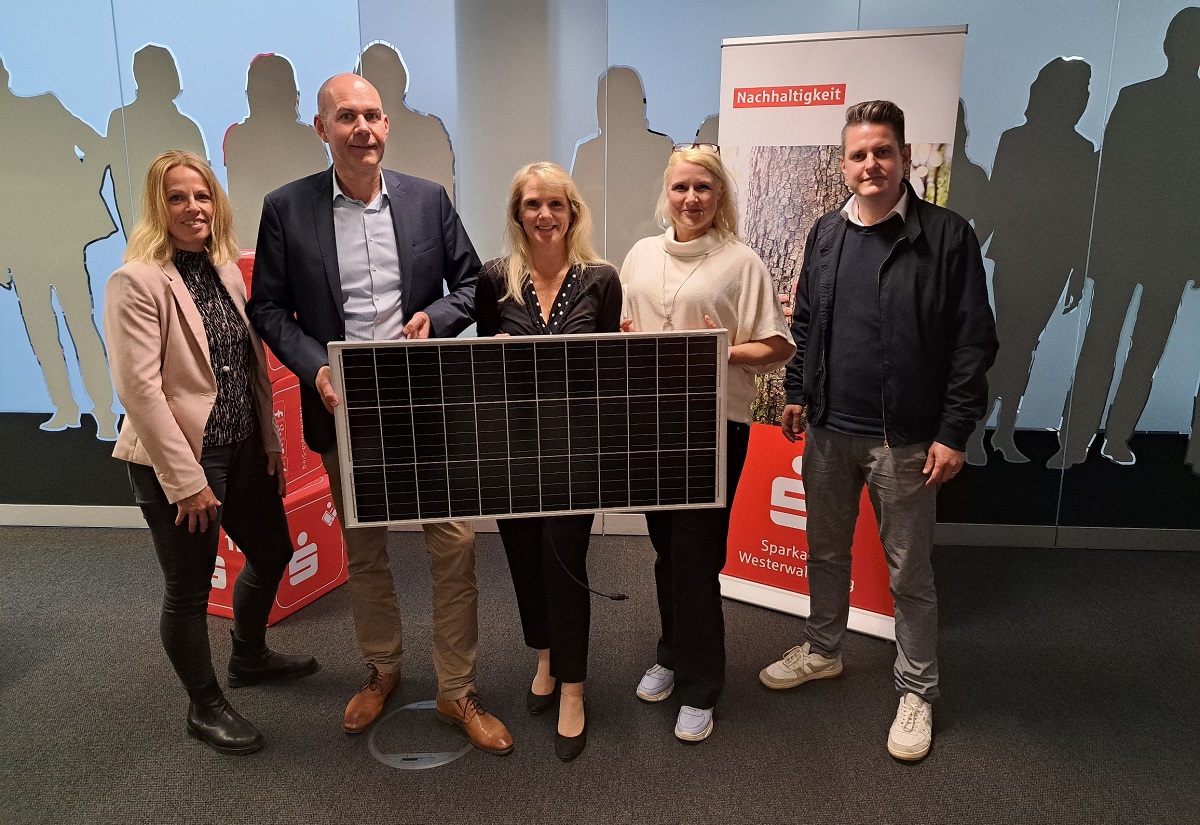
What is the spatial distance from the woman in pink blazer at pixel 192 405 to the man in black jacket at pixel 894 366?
175 cm

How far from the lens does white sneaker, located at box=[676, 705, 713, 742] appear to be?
7.68 ft

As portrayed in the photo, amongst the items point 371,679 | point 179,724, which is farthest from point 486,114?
point 179,724

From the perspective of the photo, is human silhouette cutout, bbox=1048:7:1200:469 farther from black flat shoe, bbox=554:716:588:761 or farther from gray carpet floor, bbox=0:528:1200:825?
black flat shoe, bbox=554:716:588:761

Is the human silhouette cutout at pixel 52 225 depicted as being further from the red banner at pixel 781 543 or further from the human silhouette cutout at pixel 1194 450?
the human silhouette cutout at pixel 1194 450

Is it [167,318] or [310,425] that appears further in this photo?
[310,425]

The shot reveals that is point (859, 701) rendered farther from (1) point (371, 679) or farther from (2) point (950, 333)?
(1) point (371, 679)

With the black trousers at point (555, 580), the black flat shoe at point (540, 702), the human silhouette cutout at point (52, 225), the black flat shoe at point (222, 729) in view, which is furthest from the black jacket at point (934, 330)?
the human silhouette cutout at point (52, 225)

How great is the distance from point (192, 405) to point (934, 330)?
6.91ft

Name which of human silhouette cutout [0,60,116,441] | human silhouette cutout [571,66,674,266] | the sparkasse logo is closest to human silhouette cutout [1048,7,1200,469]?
the sparkasse logo

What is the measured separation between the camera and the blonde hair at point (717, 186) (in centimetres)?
205

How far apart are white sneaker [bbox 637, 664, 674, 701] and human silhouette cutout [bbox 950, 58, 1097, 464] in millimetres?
2309

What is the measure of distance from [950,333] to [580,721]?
162cm

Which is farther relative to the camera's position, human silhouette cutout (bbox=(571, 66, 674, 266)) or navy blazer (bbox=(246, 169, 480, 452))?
human silhouette cutout (bbox=(571, 66, 674, 266))

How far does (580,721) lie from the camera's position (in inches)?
92.4
